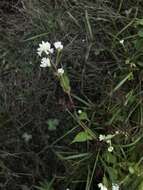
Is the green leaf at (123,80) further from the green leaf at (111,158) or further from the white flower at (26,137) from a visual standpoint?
the white flower at (26,137)

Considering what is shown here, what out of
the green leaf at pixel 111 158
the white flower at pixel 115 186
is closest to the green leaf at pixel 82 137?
the green leaf at pixel 111 158

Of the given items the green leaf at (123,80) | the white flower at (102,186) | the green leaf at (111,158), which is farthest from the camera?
the green leaf at (123,80)

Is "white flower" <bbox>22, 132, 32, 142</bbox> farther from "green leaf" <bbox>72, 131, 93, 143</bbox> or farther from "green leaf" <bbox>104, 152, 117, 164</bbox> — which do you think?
"green leaf" <bbox>104, 152, 117, 164</bbox>

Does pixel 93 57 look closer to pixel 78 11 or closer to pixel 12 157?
pixel 78 11

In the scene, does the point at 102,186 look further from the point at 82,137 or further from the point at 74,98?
the point at 74,98

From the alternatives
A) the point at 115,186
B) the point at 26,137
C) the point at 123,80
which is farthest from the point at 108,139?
the point at 26,137

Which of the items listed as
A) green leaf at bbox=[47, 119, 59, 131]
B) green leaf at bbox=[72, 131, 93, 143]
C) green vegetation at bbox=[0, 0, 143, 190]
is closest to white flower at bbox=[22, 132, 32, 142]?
green vegetation at bbox=[0, 0, 143, 190]

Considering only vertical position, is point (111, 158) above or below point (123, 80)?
below

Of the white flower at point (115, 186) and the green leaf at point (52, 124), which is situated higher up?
the green leaf at point (52, 124)
